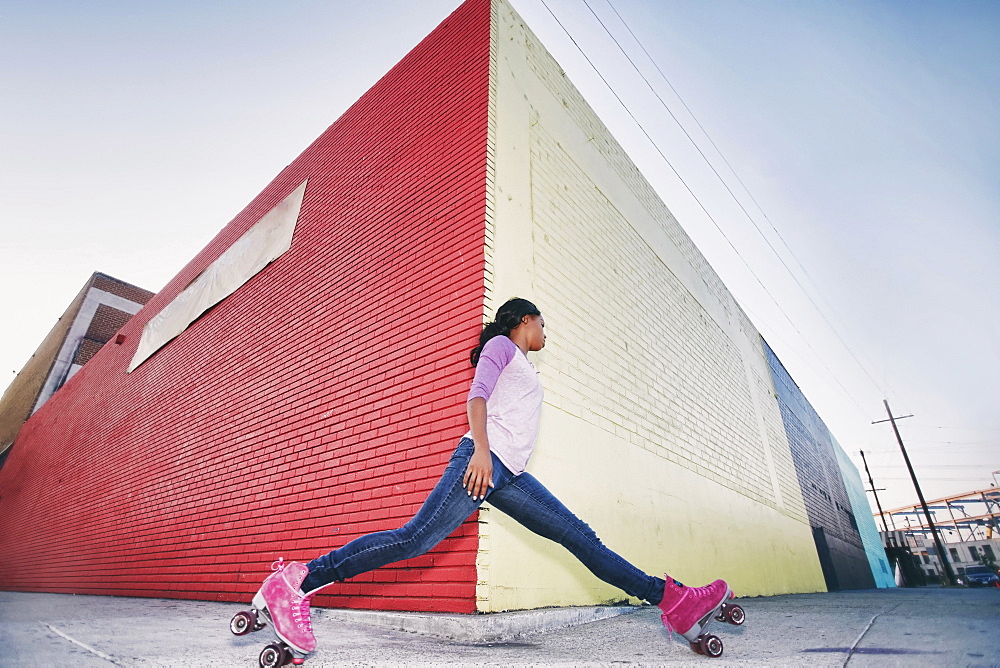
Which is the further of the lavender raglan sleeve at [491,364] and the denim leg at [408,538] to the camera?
the lavender raglan sleeve at [491,364]

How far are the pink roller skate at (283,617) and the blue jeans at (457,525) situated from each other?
0.22 ft

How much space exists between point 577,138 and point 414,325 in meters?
2.91

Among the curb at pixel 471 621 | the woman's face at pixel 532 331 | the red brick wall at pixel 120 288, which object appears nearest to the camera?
the curb at pixel 471 621

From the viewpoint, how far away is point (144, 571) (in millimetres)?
4836

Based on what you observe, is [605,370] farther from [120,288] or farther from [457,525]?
[120,288]

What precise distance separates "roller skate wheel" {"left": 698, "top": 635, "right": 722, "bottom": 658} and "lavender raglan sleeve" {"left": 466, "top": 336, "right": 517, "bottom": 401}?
1126mm

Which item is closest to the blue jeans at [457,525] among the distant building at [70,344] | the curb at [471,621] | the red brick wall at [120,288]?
the curb at [471,621]

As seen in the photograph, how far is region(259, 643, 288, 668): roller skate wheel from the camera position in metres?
1.30

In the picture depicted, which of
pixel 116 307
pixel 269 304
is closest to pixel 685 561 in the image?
pixel 269 304

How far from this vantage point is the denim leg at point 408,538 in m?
1.59

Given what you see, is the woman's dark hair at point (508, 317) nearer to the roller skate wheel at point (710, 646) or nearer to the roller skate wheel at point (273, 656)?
the roller skate wheel at point (273, 656)

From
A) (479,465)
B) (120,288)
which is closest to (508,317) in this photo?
(479,465)

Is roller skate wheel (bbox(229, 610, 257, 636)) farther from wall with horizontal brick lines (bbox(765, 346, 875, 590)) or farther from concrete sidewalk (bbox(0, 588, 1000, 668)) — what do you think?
wall with horizontal brick lines (bbox(765, 346, 875, 590))

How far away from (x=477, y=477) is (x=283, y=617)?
0.73 metres
